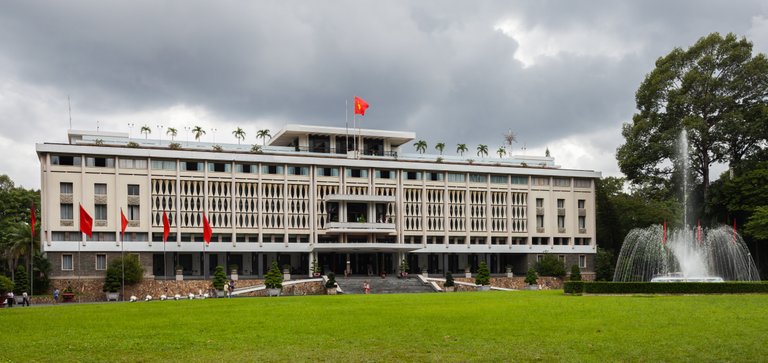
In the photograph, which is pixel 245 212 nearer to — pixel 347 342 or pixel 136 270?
pixel 136 270

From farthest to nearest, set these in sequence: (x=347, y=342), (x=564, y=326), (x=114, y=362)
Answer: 1. (x=564, y=326)
2. (x=347, y=342)
3. (x=114, y=362)

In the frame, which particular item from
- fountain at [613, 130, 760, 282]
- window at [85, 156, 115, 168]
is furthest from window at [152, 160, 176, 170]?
fountain at [613, 130, 760, 282]

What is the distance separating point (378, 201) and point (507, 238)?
49.7 feet

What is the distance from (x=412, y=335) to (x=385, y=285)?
47.0 metres

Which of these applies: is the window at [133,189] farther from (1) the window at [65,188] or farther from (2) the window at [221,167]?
(2) the window at [221,167]

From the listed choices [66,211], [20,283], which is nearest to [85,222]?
[20,283]

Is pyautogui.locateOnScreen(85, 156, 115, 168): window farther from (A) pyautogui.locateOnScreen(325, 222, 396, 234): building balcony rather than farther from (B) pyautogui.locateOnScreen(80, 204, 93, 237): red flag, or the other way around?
(A) pyautogui.locateOnScreen(325, 222, 396, 234): building balcony

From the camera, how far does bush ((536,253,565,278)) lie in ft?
259

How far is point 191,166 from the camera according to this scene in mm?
73625

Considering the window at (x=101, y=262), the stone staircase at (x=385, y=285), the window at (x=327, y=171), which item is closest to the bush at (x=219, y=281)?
the stone staircase at (x=385, y=285)

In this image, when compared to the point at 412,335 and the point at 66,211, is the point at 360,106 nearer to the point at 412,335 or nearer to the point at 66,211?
the point at 66,211

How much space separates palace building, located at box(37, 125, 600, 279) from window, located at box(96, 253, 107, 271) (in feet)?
0.39

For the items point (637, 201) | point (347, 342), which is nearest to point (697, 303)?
point (347, 342)

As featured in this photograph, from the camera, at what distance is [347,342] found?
768 inches
